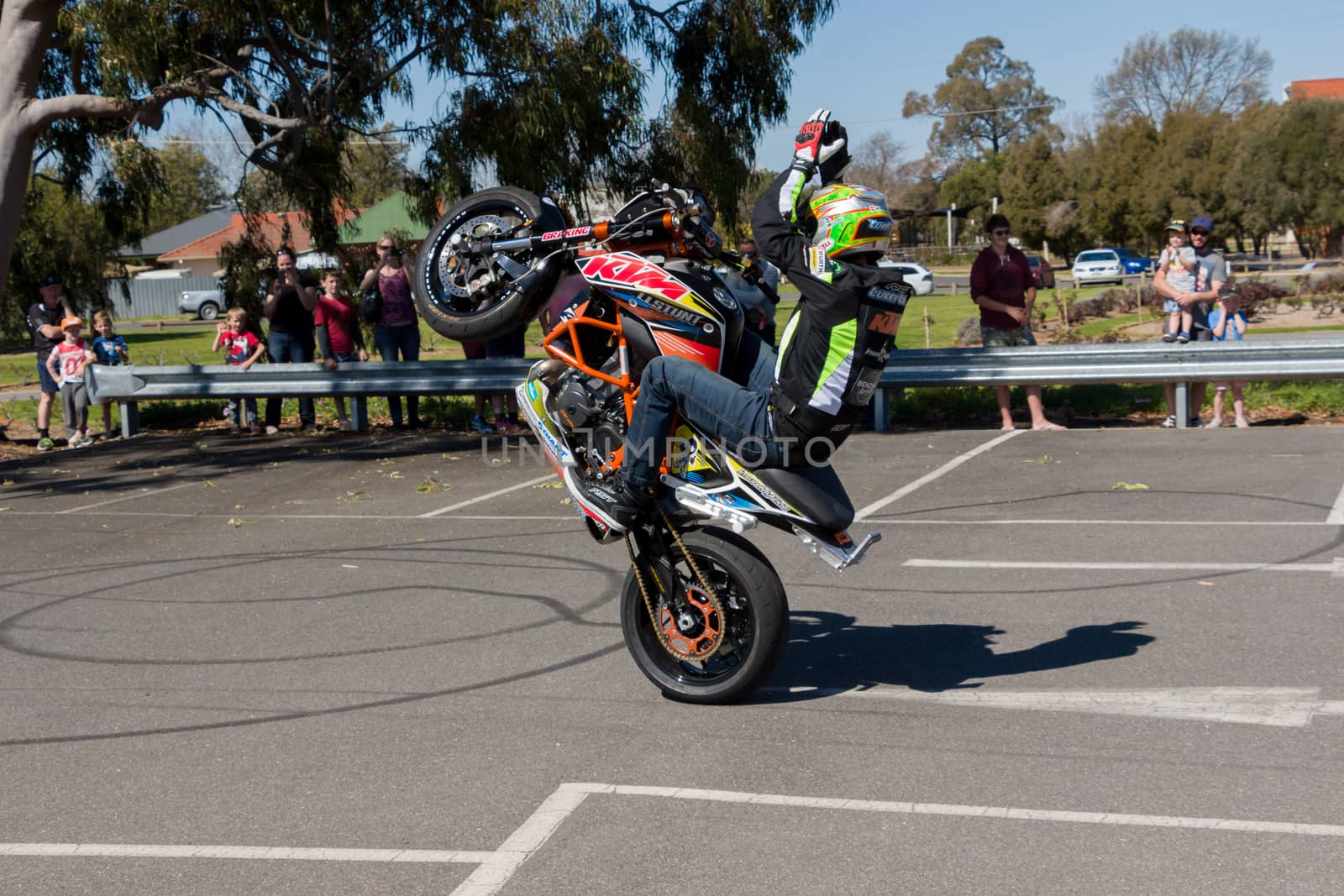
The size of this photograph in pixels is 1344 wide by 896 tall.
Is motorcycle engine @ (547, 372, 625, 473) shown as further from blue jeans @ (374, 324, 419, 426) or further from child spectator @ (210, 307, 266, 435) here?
child spectator @ (210, 307, 266, 435)

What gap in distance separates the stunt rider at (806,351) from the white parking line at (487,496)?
4966 mm

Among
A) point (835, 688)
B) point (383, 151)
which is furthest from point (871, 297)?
point (383, 151)

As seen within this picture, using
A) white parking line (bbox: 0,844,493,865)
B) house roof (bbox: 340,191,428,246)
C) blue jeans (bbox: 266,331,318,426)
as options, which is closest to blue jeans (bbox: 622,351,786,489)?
white parking line (bbox: 0,844,493,865)

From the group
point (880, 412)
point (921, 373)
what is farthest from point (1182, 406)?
point (880, 412)

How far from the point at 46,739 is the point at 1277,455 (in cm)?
945

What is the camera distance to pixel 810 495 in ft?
18.0

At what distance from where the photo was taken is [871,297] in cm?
534

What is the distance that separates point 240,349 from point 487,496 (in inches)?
Answer: 258

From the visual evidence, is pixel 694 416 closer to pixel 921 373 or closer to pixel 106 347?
pixel 921 373

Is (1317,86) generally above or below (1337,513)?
above

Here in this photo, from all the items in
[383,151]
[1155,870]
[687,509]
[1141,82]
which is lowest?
[1155,870]

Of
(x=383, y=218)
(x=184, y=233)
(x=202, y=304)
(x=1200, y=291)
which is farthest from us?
(x=184, y=233)

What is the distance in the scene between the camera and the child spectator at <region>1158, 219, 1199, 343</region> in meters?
13.1

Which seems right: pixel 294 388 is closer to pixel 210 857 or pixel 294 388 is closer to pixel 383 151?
pixel 383 151
